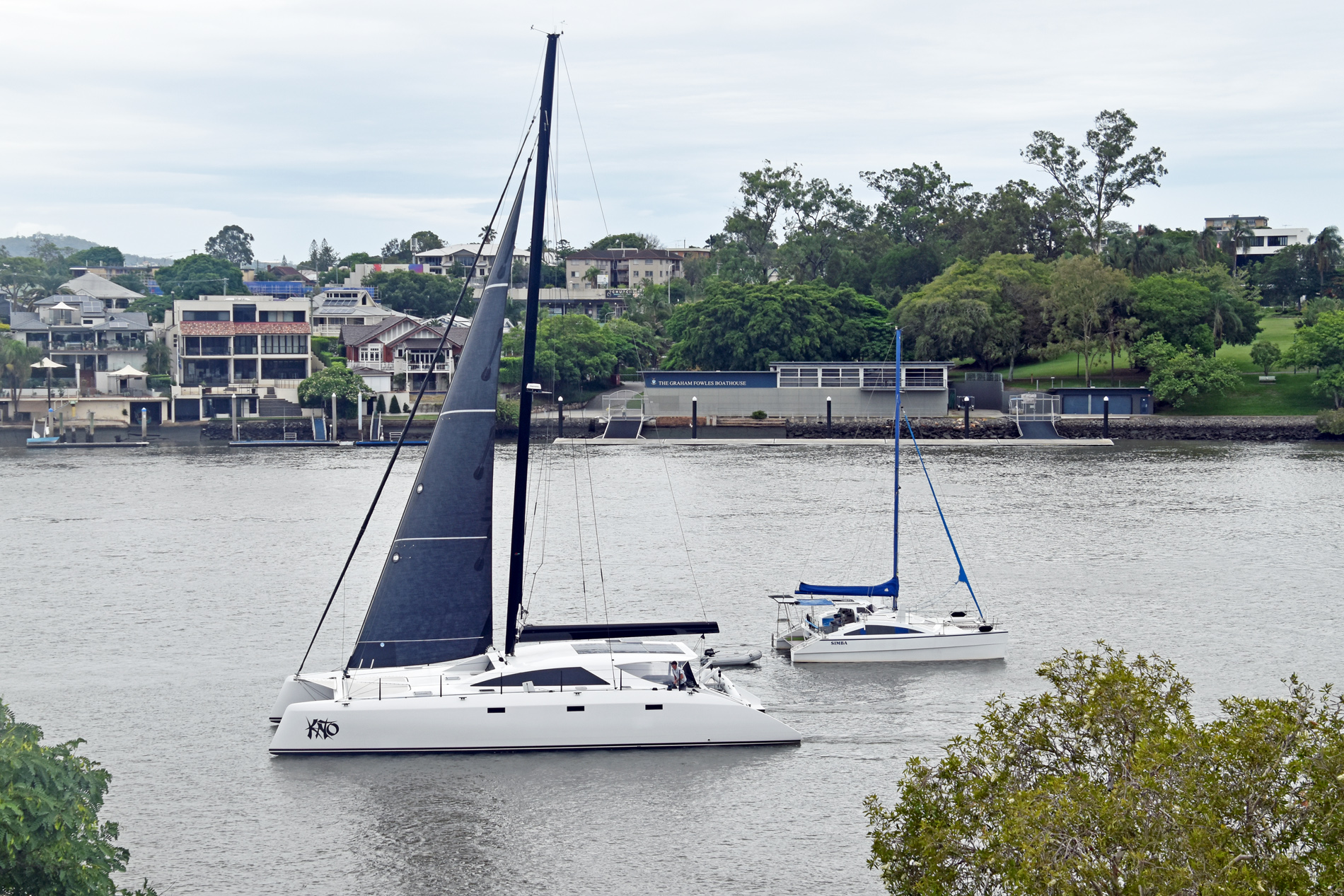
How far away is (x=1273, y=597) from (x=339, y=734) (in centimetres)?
2485

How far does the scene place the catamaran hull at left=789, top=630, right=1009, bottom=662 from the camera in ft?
97.6

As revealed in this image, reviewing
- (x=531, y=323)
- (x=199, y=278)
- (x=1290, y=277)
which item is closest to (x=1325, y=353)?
(x=1290, y=277)

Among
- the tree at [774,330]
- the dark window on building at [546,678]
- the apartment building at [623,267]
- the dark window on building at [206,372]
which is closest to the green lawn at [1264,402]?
the tree at [774,330]

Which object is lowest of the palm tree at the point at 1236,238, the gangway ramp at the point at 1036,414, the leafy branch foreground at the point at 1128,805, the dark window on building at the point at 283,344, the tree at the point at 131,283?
the leafy branch foreground at the point at 1128,805

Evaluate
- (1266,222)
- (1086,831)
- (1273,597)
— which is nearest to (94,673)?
(1086,831)

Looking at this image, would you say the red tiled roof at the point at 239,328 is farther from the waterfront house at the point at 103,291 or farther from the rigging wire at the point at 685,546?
the rigging wire at the point at 685,546

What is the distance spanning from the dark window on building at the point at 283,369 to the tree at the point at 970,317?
42652 mm

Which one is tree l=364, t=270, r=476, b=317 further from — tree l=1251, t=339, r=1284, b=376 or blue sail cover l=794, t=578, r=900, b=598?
blue sail cover l=794, t=578, r=900, b=598

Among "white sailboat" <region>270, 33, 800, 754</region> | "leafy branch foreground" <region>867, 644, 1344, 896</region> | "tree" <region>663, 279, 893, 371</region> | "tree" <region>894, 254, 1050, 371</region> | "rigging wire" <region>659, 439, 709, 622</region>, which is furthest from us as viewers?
"tree" <region>663, 279, 893, 371</region>

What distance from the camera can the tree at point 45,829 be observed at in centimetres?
1362

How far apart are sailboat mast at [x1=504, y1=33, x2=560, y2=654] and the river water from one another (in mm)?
2876

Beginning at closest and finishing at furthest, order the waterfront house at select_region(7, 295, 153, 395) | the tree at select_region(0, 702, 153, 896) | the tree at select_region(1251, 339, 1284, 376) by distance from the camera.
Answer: the tree at select_region(0, 702, 153, 896), the tree at select_region(1251, 339, 1284, 376), the waterfront house at select_region(7, 295, 153, 395)

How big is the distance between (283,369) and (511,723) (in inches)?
3180

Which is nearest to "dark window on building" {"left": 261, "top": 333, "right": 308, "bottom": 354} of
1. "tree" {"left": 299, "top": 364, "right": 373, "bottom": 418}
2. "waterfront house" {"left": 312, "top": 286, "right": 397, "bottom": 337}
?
"tree" {"left": 299, "top": 364, "right": 373, "bottom": 418}
